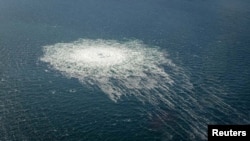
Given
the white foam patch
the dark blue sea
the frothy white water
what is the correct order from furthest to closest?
the white foam patch < the frothy white water < the dark blue sea

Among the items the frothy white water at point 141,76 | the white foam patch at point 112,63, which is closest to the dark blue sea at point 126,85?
the frothy white water at point 141,76

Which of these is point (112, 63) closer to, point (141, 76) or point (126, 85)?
point (141, 76)

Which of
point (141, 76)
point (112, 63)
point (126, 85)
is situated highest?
point (112, 63)

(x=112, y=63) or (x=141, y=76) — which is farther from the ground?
(x=112, y=63)

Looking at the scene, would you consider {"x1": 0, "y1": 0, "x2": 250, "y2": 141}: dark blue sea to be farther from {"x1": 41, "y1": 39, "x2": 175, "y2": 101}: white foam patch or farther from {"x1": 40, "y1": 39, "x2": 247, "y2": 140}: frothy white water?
{"x1": 41, "y1": 39, "x2": 175, "y2": 101}: white foam patch

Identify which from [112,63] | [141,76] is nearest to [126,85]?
[141,76]

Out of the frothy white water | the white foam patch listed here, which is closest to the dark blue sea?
the frothy white water

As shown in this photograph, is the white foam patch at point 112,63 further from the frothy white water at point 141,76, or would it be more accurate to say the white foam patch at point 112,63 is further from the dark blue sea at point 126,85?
the dark blue sea at point 126,85

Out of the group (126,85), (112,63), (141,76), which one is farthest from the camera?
(112,63)

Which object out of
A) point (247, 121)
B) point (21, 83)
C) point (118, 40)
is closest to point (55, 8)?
point (118, 40)

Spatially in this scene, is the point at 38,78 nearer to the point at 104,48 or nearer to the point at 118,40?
the point at 104,48
